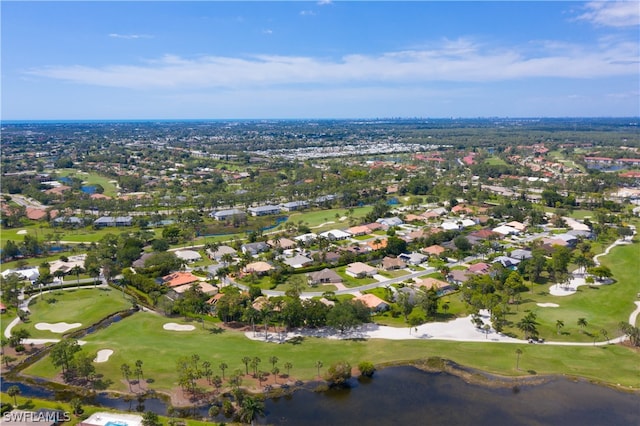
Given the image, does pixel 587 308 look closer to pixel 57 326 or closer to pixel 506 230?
pixel 506 230

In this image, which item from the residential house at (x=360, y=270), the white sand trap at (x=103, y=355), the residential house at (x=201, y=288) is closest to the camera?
the white sand trap at (x=103, y=355)

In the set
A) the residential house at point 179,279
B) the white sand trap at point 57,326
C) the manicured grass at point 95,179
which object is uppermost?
the manicured grass at point 95,179

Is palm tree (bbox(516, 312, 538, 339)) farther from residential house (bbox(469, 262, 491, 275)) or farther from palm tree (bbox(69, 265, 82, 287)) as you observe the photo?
palm tree (bbox(69, 265, 82, 287))

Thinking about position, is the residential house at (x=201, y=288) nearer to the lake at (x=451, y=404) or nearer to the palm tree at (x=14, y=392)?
the palm tree at (x=14, y=392)

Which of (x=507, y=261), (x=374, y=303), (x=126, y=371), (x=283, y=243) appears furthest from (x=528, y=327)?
(x=283, y=243)

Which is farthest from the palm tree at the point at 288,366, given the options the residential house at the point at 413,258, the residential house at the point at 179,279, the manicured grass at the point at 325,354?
the residential house at the point at 413,258

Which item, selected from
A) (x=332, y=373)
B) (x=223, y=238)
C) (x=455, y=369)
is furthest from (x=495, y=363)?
(x=223, y=238)
